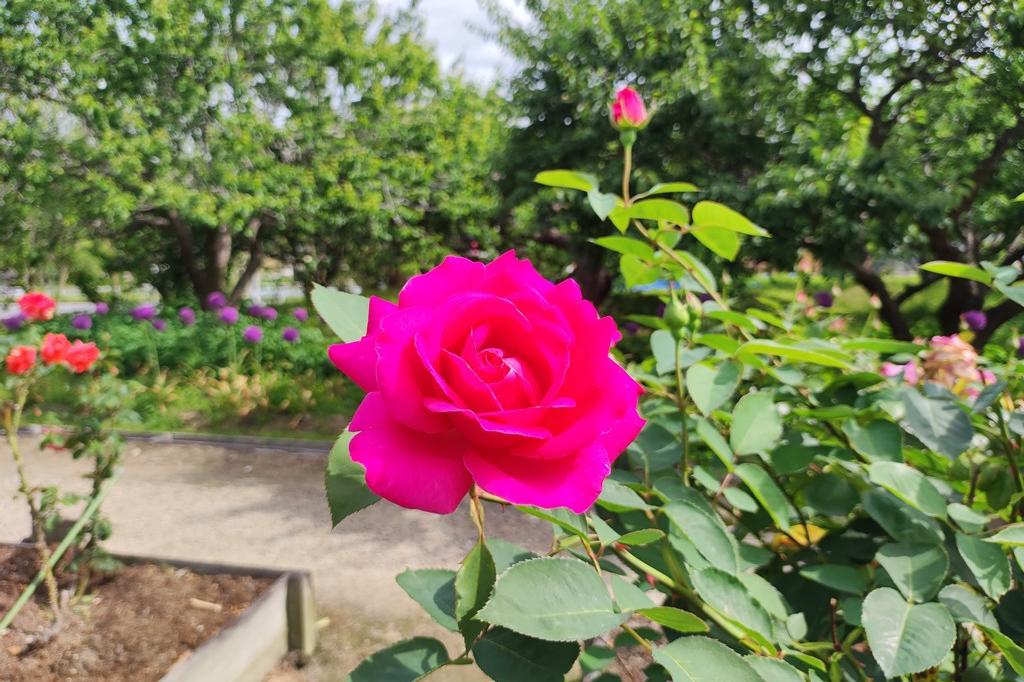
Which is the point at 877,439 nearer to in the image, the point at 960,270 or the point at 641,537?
the point at 960,270

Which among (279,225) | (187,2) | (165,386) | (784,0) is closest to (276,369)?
(165,386)

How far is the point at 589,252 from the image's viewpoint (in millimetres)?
6617

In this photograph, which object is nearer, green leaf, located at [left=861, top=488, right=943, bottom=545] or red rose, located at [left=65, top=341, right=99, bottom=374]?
green leaf, located at [left=861, top=488, right=943, bottom=545]

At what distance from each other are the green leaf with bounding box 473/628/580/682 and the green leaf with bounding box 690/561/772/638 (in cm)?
13

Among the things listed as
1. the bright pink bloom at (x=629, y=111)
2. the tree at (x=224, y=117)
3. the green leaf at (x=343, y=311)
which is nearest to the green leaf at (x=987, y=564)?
the green leaf at (x=343, y=311)

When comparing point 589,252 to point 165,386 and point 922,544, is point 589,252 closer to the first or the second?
point 165,386

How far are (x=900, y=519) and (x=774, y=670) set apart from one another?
0.94 feet

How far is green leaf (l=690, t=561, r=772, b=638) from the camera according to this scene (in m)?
0.53

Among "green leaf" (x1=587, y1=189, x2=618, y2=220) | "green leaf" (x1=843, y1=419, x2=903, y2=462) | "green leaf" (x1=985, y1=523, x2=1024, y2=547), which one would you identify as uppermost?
"green leaf" (x1=587, y1=189, x2=618, y2=220)

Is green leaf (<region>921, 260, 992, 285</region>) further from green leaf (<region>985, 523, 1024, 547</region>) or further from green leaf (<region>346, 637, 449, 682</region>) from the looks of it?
green leaf (<region>346, 637, 449, 682</region>)

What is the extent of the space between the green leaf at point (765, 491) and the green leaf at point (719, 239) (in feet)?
0.83

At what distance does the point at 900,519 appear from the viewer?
2.15 feet

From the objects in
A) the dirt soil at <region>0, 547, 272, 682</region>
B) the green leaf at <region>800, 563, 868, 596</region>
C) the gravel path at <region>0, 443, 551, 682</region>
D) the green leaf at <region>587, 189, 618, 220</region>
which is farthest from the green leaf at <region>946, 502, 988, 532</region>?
the dirt soil at <region>0, 547, 272, 682</region>

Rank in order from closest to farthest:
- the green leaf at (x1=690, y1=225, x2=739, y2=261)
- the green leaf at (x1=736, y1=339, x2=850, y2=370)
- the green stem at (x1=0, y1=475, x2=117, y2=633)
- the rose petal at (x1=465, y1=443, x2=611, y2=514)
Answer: the rose petal at (x1=465, y1=443, x2=611, y2=514)
the green leaf at (x1=736, y1=339, x2=850, y2=370)
the green leaf at (x1=690, y1=225, x2=739, y2=261)
the green stem at (x1=0, y1=475, x2=117, y2=633)
